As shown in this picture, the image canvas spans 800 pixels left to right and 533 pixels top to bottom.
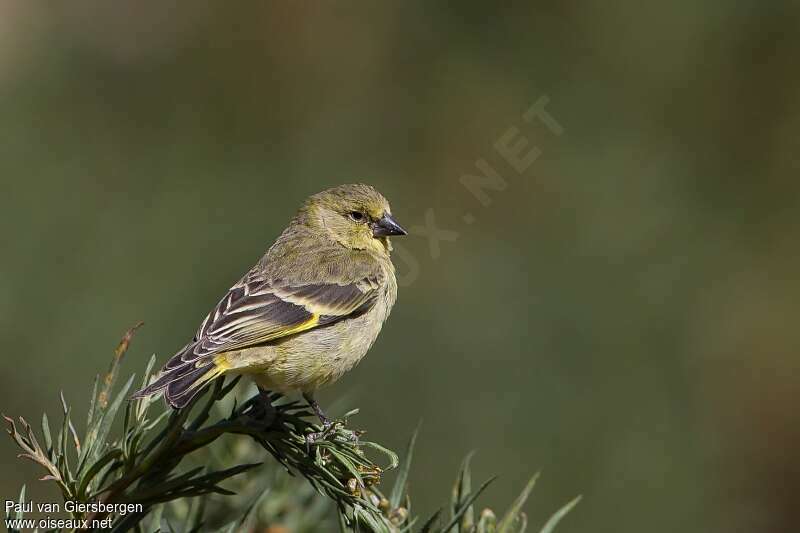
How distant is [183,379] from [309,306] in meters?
0.92

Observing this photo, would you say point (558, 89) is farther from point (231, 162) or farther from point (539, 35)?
point (231, 162)

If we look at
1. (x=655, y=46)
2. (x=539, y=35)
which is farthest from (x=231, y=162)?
(x=655, y=46)

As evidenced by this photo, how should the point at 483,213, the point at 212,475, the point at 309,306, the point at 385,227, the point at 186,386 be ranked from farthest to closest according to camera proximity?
1. the point at 483,213
2. the point at 385,227
3. the point at 309,306
4. the point at 186,386
5. the point at 212,475

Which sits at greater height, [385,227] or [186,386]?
[186,386]

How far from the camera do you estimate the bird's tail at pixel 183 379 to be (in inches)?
74.5

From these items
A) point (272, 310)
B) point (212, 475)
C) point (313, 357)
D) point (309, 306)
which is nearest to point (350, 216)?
point (309, 306)

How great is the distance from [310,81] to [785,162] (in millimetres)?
2254

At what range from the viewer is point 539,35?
4.25 meters

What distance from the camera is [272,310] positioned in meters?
2.99

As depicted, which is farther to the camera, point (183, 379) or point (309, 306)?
point (309, 306)

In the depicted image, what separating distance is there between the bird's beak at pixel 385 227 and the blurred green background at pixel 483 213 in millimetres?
261

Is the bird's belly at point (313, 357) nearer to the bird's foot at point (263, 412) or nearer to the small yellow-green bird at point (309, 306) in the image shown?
the small yellow-green bird at point (309, 306)

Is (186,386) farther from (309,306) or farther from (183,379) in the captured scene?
(309,306)

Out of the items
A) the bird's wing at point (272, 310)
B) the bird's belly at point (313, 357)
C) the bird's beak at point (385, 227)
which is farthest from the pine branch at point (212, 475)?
the bird's beak at point (385, 227)
